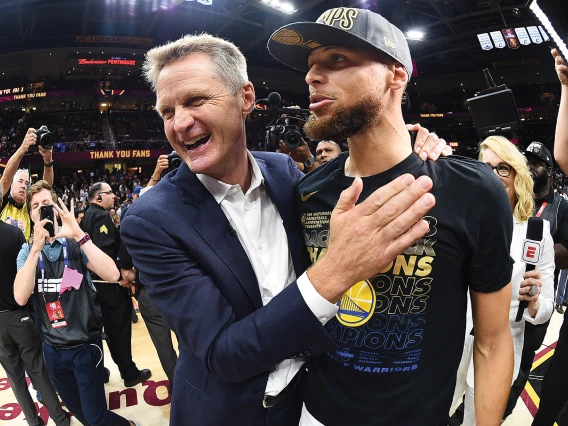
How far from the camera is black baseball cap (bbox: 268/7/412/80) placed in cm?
120

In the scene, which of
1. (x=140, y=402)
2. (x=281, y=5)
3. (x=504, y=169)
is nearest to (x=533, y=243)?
(x=504, y=169)

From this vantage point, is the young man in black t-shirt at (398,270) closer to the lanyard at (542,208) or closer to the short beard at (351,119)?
the short beard at (351,119)

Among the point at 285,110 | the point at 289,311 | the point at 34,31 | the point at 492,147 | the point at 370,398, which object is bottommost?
the point at 370,398

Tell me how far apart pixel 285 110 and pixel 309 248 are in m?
2.21

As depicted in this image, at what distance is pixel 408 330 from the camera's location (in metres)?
1.23

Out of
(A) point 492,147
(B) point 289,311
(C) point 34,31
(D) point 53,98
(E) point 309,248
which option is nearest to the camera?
(B) point 289,311

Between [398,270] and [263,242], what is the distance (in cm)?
47

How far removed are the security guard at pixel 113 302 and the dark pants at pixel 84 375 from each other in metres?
0.92

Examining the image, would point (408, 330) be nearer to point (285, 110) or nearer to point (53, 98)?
point (285, 110)

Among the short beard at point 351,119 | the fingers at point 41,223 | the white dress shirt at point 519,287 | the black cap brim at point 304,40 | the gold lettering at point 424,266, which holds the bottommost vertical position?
the white dress shirt at point 519,287

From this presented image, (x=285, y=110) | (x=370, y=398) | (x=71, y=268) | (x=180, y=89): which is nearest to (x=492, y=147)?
(x=285, y=110)

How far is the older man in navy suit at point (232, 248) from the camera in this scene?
0.91 meters

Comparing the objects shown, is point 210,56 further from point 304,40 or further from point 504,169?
point 504,169

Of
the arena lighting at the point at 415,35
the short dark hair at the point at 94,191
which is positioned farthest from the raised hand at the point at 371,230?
the arena lighting at the point at 415,35
